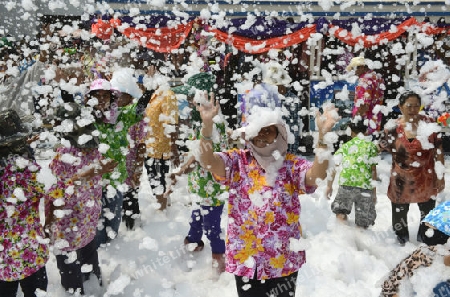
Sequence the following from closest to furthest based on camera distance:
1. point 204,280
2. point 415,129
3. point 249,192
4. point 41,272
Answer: point 249,192
point 41,272
point 204,280
point 415,129

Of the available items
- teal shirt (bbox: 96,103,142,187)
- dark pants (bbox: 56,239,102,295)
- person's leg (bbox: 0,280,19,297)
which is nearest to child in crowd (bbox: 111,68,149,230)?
teal shirt (bbox: 96,103,142,187)

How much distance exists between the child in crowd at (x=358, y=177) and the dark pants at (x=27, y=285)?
2845 millimetres

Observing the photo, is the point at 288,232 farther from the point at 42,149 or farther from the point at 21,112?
the point at 42,149

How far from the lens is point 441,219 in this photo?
1.87 meters

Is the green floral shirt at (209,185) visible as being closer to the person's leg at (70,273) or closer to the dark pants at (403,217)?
the person's leg at (70,273)

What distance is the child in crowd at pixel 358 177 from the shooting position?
13.6 ft

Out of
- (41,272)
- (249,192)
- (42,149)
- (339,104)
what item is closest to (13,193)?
(41,272)

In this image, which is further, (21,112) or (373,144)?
(21,112)

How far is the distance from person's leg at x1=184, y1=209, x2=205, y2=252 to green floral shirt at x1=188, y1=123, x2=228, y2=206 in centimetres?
43

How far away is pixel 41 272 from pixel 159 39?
19.2ft

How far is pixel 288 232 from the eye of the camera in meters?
2.18

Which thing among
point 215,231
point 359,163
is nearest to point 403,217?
point 359,163

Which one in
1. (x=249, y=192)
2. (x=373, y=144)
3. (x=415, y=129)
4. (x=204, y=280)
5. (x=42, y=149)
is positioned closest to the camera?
(x=249, y=192)

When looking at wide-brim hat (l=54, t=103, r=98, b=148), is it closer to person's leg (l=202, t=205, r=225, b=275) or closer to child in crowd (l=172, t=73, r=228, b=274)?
child in crowd (l=172, t=73, r=228, b=274)
